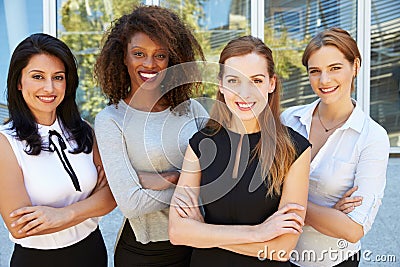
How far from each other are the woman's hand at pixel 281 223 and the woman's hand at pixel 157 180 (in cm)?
42

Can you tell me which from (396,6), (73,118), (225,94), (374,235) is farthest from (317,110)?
(396,6)

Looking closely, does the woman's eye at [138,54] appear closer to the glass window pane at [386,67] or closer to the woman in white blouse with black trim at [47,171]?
the woman in white blouse with black trim at [47,171]

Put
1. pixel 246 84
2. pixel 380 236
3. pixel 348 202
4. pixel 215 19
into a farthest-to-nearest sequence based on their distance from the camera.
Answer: pixel 215 19 → pixel 380 236 → pixel 348 202 → pixel 246 84

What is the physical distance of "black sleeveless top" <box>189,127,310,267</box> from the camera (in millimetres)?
1840

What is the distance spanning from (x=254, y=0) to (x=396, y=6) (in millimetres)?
1457

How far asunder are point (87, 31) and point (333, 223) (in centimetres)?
418

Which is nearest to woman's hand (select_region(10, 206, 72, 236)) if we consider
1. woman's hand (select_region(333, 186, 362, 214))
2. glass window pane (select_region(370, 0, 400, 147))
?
woman's hand (select_region(333, 186, 362, 214))

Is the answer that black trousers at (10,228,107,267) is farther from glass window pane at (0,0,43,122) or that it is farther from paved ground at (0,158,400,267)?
glass window pane at (0,0,43,122)

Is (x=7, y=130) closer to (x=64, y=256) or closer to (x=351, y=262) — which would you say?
(x=64, y=256)

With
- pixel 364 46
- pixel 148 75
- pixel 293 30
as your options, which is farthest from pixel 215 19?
pixel 148 75

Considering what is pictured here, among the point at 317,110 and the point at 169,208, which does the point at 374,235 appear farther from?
the point at 169,208

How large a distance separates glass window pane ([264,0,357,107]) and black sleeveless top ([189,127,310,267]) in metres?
3.56

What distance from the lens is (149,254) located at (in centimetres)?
207

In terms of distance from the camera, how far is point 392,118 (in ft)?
17.1
